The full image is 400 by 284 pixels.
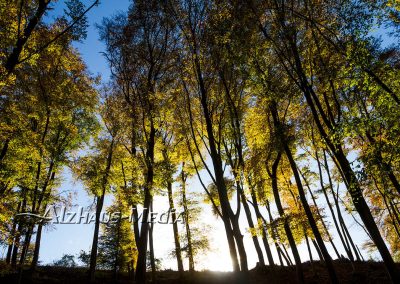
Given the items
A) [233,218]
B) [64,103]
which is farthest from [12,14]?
[233,218]

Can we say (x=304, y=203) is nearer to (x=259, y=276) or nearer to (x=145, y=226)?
(x=145, y=226)

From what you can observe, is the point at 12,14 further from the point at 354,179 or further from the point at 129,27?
the point at 354,179

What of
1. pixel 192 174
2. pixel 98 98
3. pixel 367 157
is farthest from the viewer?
pixel 192 174

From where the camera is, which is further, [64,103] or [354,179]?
[64,103]

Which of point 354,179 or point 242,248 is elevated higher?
point 354,179

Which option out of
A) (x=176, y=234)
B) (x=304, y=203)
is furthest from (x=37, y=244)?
(x=304, y=203)

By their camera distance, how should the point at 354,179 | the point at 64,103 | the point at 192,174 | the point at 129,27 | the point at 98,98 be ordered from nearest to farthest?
1. the point at 354,179
2. the point at 129,27
3. the point at 64,103
4. the point at 98,98
5. the point at 192,174

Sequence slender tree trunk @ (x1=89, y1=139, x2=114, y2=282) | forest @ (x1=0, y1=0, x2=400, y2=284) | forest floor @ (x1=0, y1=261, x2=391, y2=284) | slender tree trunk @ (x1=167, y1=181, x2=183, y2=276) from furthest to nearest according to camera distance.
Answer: slender tree trunk @ (x1=167, y1=181, x2=183, y2=276), slender tree trunk @ (x1=89, y1=139, x2=114, y2=282), forest floor @ (x1=0, y1=261, x2=391, y2=284), forest @ (x1=0, y1=0, x2=400, y2=284)

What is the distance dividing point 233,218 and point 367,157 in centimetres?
500

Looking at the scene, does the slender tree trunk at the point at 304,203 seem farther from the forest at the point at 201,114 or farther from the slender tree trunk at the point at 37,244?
the slender tree trunk at the point at 37,244

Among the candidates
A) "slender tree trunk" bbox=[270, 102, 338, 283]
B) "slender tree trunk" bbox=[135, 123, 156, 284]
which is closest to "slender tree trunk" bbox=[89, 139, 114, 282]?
"slender tree trunk" bbox=[135, 123, 156, 284]

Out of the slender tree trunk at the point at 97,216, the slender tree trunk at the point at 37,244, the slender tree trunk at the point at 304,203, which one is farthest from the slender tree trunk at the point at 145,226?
the slender tree trunk at the point at 304,203

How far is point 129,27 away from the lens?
14758mm

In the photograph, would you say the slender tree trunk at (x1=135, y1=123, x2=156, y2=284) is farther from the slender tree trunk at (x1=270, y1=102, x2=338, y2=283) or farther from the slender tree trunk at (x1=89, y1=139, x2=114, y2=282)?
the slender tree trunk at (x1=270, y1=102, x2=338, y2=283)
